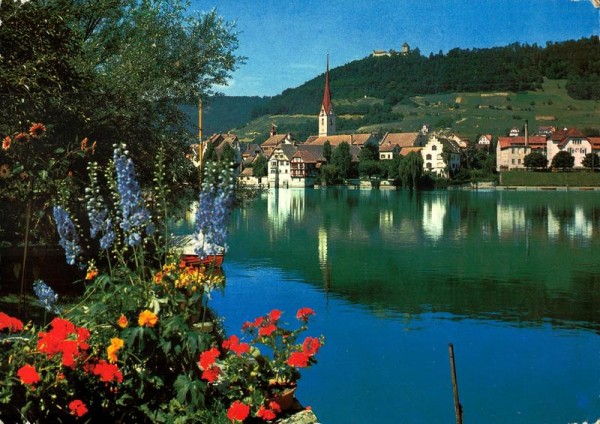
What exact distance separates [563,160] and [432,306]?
72.3 feet

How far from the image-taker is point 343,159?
1156 inches

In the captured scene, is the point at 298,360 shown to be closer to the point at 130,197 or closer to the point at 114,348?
the point at 114,348

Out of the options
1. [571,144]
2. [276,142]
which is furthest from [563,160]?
[276,142]

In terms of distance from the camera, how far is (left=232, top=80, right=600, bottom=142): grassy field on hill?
81.3 ft

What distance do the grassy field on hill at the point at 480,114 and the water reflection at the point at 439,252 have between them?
10.8ft

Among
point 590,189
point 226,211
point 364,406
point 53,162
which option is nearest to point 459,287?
point 364,406

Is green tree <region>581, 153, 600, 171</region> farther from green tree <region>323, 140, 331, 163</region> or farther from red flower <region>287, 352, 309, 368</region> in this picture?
red flower <region>287, 352, 309, 368</region>

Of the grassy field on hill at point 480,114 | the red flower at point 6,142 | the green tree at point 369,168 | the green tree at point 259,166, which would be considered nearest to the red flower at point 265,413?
the red flower at point 6,142

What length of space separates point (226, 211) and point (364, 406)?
9.84 feet

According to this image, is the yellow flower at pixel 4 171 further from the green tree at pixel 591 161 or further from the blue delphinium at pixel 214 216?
the green tree at pixel 591 161

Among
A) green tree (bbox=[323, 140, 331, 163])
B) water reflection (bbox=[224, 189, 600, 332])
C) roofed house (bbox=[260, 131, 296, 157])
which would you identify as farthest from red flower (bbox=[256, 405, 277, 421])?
green tree (bbox=[323, 140, 331, 163])

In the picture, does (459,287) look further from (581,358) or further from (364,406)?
(364,406)

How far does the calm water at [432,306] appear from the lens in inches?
215

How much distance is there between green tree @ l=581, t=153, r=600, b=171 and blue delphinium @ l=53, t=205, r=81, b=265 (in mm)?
24526
